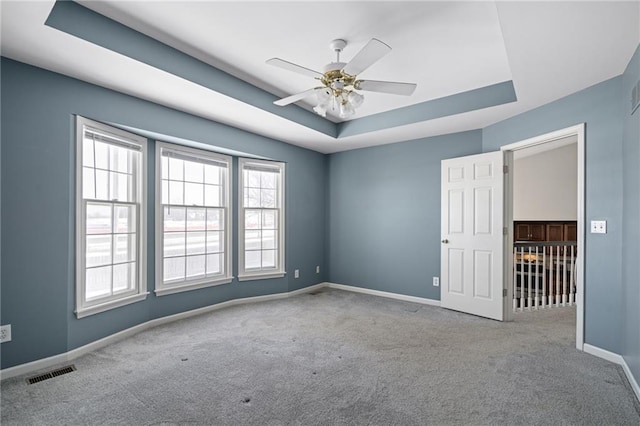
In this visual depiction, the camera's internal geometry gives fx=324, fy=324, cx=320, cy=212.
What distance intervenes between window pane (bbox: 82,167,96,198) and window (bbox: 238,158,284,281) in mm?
1891

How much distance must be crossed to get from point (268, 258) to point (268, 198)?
37.1 inches

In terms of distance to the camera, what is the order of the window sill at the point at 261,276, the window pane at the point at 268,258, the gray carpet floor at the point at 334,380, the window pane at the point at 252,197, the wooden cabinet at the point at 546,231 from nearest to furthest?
the gray carpet floor at the point at 334,380 → the window sill at the point at 261,276 → the window pane at the point at 252,197 → the window pane at the point at 268,258 → the wooden cabinet at the point at 546,231

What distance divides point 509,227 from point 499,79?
177 centimetres

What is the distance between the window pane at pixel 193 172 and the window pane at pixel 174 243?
721mm

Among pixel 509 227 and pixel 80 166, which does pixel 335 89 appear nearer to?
pixel 80 166

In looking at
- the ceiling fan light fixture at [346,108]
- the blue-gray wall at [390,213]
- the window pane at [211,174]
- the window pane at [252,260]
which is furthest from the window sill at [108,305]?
the blue-gray wall at [390,213]

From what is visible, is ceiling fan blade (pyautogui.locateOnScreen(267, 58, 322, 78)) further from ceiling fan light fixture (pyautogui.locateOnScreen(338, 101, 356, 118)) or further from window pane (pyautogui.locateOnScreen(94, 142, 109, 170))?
window pane (pyautogui.locateOnScreen(94, 142, 109, 170))

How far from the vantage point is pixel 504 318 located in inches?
156

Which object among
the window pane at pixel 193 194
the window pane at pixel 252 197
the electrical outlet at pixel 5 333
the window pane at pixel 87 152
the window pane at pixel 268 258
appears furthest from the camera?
the window pane at pixel 268 258

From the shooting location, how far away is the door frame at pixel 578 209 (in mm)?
3039

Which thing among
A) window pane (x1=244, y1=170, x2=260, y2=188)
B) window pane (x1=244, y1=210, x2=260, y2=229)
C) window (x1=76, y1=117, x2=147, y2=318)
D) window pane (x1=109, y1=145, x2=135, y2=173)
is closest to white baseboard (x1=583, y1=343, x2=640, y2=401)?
window pane (x1=244, y1=210, x2=260, y2=229)

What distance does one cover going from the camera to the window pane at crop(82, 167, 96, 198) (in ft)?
9.93

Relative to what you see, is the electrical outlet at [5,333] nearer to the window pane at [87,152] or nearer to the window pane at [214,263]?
the window pane at [87,152]

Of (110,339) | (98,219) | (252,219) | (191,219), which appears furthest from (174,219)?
(110,339)
